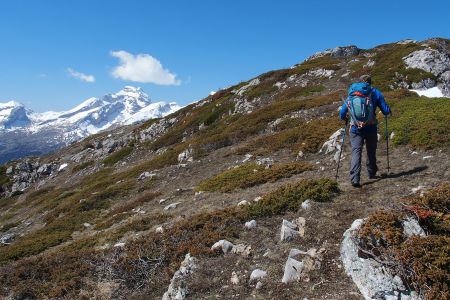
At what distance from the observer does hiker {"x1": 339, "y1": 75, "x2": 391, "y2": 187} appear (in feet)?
41.2

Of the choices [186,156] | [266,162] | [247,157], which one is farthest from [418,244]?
[186,156]

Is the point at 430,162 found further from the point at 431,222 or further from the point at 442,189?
the point at 431,222

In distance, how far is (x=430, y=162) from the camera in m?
13.9

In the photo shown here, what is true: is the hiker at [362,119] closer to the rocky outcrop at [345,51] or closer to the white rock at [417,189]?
the white rock at [417,189]

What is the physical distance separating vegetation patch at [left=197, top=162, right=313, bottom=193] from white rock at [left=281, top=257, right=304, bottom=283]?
8.60 meters

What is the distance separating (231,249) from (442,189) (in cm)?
539

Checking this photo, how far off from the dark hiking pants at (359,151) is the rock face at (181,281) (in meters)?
5.88

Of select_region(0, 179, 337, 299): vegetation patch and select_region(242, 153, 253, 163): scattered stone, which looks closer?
select_region(0, 179, 337, 299): vegetation patch

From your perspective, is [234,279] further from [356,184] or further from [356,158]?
[356,158]

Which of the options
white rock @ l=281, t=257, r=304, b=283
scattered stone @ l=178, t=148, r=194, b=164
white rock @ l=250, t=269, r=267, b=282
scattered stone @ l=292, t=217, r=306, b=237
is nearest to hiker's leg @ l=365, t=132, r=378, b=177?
scattered stone @ l=292, t=217, r=306, b=237

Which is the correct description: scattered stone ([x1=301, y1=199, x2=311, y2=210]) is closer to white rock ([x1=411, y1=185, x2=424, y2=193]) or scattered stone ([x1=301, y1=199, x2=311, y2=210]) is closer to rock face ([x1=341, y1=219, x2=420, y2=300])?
white rock ([x1=411, y1=185, x2=424, y2=193])

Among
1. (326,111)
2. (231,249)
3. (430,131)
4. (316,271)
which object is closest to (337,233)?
(316,271)

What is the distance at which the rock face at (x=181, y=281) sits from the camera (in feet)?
28.8

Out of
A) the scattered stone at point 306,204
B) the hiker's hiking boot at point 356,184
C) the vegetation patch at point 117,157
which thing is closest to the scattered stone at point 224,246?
the scattered stone at point 306,204
